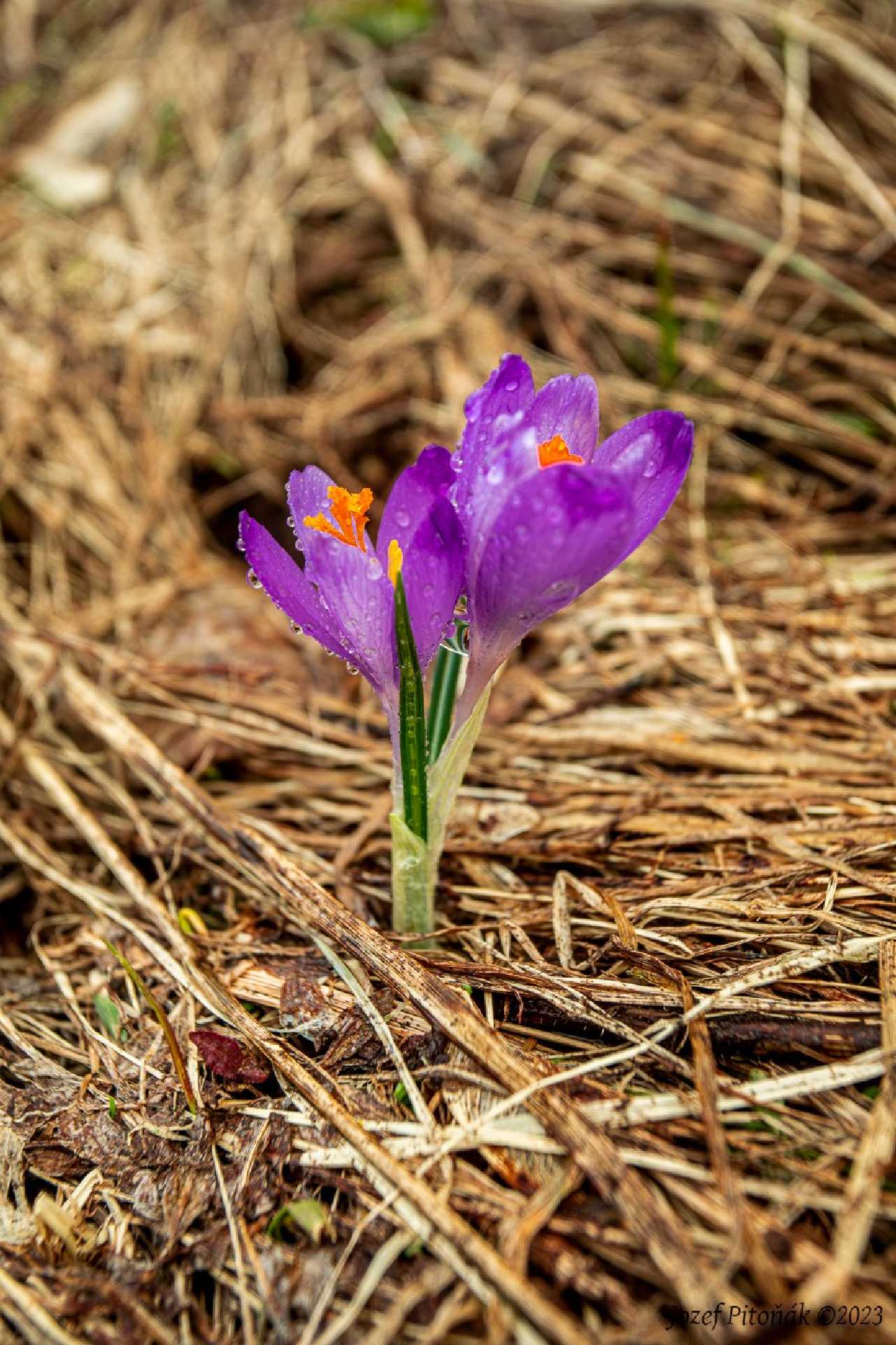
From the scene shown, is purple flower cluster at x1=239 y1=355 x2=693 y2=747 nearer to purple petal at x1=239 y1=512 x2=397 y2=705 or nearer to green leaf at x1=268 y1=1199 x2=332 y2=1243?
purple petal at x1=239 y1=512 x2=397 y2=705

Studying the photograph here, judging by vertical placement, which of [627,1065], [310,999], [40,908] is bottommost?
[627,1065]

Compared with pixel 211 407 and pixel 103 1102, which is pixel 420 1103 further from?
pixel 211 407

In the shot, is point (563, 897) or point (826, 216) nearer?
point (563, 897)

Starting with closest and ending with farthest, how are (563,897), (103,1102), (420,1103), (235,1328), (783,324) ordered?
1. (235,1328)
2. (420,1103)
3. (103,1102)
4. (563,897)
5. (783,324)

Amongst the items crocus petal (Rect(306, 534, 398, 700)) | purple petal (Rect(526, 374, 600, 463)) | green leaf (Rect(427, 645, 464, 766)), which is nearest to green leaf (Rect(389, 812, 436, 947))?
green leaf (Rect(427, 645, 464, 766))

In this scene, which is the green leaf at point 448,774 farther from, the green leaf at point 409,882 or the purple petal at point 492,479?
the purple petal at point 492,479

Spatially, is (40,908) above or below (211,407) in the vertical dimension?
below

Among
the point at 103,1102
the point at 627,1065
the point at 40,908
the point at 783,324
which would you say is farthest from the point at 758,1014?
the point at 783,324
